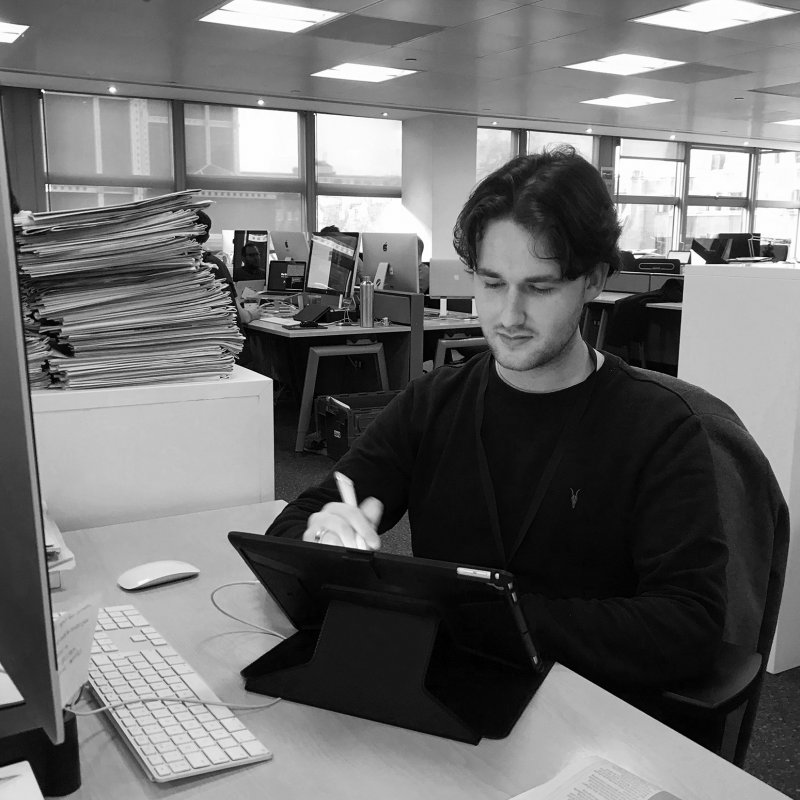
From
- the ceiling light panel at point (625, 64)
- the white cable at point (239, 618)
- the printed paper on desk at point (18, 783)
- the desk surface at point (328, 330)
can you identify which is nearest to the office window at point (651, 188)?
the ceiling light panel at point (625, 64)

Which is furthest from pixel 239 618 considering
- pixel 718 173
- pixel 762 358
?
pixel 718 173

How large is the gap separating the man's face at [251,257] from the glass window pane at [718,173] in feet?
28.9

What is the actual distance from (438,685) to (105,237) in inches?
40.2

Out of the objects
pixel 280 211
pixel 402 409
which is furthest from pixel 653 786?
pixel 280 211

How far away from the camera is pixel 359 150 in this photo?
10930mm

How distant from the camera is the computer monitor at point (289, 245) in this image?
7.09 meters

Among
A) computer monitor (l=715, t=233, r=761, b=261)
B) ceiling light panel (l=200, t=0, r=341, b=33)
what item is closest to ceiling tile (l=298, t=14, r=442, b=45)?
ceiling light panel (l=200, t=0, r=341, b=33)

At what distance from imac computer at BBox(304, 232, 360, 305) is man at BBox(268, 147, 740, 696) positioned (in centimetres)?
420

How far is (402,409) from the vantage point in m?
1.49

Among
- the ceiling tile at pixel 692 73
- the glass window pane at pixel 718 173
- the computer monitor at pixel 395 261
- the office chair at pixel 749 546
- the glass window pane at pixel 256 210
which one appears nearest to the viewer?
the office chair at pixel 749 546

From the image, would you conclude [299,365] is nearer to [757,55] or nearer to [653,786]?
[757,55]

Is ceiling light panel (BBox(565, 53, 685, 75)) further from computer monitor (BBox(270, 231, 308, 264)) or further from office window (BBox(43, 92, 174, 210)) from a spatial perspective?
office window (BBox(43, 92, 174, 210))

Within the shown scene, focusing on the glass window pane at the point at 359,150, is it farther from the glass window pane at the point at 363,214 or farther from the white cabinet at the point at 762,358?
the white cabinet at the point at 762,358

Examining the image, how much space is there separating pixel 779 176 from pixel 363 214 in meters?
7.73
